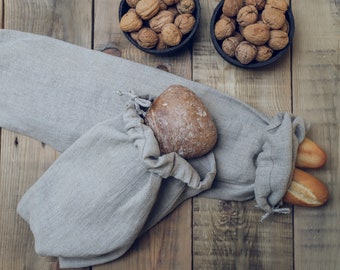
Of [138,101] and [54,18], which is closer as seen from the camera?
[138,101]

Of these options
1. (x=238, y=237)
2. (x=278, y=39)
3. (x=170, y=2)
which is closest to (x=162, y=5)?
(x=170, y=2)

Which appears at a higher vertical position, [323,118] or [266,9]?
[266,9]

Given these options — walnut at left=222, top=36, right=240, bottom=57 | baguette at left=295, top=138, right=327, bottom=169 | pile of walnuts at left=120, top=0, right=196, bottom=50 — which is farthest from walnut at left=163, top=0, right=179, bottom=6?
baguette at left=295, top=138, right=327, bottom=169

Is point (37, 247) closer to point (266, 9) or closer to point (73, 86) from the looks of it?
point (73, 86)

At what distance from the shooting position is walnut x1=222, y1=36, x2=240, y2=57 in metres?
0.83

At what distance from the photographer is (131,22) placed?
0.84 meters

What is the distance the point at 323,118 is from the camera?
2.94 ft

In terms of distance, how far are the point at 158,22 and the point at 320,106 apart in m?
0.37

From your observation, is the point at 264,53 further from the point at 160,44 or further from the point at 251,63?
the point at 160,44

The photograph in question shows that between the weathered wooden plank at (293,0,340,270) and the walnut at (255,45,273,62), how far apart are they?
3.8 inches

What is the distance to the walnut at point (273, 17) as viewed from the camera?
2.69ft

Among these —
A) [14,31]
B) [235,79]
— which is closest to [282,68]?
[235,79]

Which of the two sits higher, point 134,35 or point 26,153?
point 134,35

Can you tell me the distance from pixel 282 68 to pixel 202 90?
0.17m
